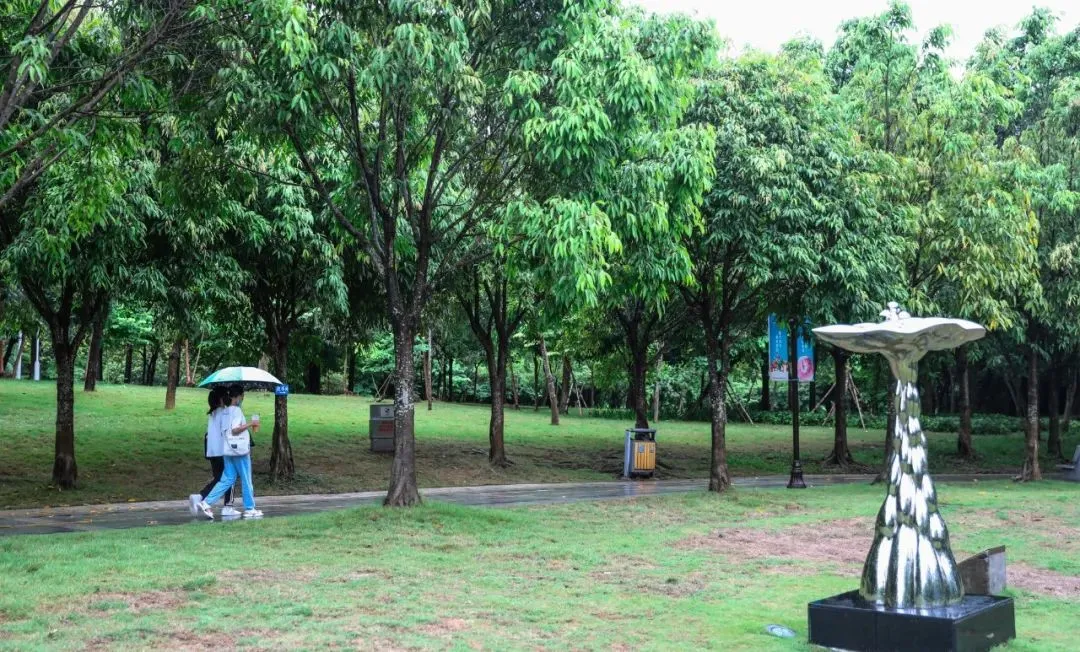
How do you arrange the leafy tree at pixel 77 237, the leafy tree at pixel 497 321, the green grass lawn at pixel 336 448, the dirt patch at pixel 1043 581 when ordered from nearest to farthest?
the dirt patch at pixel 1043 581 < the leafy tree at pixel 77 237 < the green grass lawn at pixel 336 448 < the leafy tree at pixel 497 321

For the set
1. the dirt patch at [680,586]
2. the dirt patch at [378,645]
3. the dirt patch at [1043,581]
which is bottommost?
the dirt patch at [1043,581]

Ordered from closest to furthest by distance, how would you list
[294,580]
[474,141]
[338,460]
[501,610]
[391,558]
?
[501,610] → [294,580] → [391,558] → [474,141] → [338,460]

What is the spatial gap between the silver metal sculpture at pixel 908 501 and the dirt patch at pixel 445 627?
10.1 feet

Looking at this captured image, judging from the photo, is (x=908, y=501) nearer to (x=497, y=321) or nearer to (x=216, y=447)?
(x=216, y=447)

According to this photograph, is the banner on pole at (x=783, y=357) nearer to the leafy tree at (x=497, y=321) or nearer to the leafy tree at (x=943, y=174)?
the leafy tree at (x=943, y=174)

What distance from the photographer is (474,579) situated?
1009 cm

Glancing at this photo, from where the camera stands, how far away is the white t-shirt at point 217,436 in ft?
46.4

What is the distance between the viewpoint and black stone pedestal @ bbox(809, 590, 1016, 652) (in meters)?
7.17

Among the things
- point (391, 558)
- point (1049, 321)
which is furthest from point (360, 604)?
point (1049, 321)

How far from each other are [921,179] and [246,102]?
528 inches

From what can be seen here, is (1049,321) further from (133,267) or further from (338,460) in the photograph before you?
(133,267)

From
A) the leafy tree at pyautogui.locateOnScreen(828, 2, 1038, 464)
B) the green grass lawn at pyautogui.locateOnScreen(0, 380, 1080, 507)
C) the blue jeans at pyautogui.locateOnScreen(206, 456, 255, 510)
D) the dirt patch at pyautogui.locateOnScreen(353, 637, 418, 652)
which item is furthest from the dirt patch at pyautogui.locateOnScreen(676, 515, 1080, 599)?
the green grass lawn at pyautogui.locateOnScreen(0, 380, 1080, 507)

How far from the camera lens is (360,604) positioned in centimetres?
871

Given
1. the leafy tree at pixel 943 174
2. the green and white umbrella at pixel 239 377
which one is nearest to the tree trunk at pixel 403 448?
the green and white umbrella at pixel 239 377
